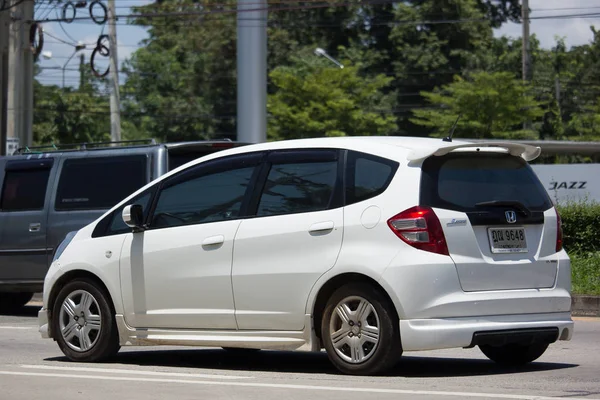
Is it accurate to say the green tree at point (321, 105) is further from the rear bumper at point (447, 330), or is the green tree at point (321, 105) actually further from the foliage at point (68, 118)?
the rear bumper at point (447, 330)

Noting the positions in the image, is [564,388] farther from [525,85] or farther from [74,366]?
[525,85]

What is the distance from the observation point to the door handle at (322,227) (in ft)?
26.4

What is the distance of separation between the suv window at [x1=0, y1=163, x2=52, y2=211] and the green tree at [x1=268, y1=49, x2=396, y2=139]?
4143cm

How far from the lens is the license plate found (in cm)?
798

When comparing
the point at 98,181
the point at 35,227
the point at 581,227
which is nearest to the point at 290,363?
the point at 98,181

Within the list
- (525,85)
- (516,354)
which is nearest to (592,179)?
(525,85)

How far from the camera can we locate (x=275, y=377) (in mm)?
8148

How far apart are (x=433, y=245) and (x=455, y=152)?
760mm

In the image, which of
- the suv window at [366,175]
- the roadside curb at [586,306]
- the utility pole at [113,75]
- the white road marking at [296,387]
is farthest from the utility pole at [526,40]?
the white road marking at [296,387]

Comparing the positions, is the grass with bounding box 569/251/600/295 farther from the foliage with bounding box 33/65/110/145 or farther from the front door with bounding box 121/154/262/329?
the foliage with bounding box 33/65/110/145

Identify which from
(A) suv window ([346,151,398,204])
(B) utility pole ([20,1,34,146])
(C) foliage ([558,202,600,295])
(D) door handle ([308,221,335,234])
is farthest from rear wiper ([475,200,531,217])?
(B) utility pole ([20,1,34,146])

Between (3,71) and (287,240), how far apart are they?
95.0ft

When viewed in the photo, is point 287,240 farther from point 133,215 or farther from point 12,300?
point 12,300

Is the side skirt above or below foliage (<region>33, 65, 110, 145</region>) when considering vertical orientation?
below
